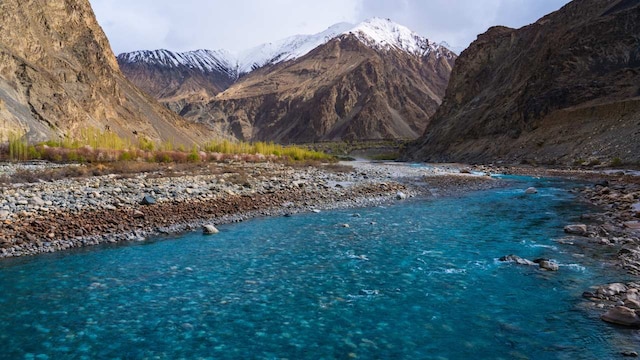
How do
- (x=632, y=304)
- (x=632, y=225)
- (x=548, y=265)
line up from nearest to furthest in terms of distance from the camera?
(x=632, y=304)
(x=548, y=265)
(x=632, y=225)

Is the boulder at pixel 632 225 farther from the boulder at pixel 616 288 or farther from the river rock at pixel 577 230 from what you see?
the boulder at pixel 616 288

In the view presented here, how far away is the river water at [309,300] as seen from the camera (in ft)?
22.1

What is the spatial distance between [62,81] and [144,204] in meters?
55.7

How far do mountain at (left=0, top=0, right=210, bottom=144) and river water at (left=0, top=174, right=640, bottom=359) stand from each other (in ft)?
119

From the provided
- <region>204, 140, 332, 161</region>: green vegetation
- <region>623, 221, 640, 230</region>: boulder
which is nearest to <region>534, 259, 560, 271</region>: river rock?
<region>623, 221, 640, 230</region>: boulder

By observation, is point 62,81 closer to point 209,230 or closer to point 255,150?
point 255,150

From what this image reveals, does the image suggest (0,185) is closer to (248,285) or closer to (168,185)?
(168,185)

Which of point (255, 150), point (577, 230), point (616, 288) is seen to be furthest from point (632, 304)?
point (255, 150)

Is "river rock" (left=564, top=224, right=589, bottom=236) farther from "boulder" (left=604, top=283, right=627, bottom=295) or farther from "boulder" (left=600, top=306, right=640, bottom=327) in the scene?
"boulder" (left=600, top=306, right=640, bottom=327)

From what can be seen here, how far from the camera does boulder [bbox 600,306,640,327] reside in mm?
7043

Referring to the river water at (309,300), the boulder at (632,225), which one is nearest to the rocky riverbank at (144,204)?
the river water at (309,300)

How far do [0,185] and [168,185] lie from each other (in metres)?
7.12

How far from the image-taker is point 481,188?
29.7m

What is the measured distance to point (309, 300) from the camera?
8.72 metres
